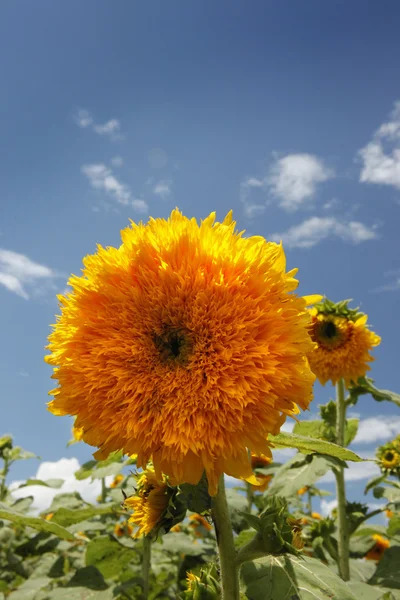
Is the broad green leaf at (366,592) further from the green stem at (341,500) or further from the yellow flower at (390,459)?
the yellow flower at (390,459)

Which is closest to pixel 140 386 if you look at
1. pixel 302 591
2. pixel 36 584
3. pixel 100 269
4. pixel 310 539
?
pixel 100 269

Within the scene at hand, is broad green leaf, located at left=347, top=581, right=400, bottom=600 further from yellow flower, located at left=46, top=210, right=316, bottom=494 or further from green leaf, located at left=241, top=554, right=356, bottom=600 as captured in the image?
yellow flower, located at left=46, top=210, right=316, bottom=494

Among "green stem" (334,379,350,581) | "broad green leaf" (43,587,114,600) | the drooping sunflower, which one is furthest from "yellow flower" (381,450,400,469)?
"broad green leaf" (43,587,114,600)

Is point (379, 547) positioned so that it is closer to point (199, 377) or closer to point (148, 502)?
point (148, 502)

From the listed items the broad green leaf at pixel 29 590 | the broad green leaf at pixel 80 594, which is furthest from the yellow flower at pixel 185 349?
the broad green leaf at pixel 29 590

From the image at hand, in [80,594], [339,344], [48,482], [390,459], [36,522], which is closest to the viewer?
[36,522]

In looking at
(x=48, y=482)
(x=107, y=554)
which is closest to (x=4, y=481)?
(x=48, y=482)
